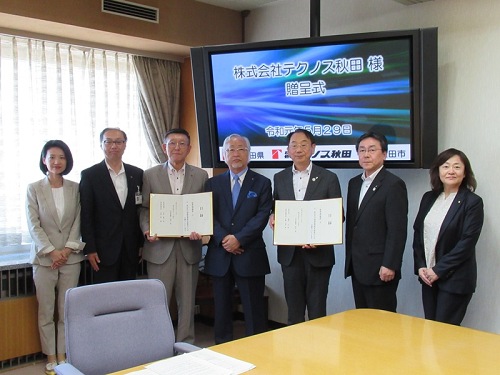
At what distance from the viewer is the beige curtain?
4.99 m

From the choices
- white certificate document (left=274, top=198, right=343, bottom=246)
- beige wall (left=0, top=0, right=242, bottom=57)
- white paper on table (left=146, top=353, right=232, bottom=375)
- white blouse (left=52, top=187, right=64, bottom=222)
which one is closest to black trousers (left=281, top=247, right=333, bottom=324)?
white certificate document (left=274, top=198, right=343, bottom=246)

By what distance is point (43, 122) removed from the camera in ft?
14.4

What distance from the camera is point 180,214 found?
3773 mm

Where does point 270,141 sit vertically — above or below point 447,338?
above

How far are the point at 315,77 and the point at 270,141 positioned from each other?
634 millimetres

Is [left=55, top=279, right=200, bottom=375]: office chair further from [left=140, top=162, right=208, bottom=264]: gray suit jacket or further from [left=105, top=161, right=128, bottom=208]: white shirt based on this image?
[left=105, top=161, right=128, bottom=208]: white shirt

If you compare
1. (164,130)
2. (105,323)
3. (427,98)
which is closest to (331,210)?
(427,98)

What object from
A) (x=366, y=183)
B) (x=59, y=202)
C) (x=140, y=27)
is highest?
(x=140, y=27)

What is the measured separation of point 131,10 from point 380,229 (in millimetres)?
2695

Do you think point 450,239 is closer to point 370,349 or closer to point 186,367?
point 370,349

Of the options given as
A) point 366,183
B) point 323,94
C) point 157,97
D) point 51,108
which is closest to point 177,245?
point 366,183

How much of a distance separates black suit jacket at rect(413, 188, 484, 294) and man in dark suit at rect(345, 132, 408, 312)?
25cm

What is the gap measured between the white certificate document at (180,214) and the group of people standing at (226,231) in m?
0.09

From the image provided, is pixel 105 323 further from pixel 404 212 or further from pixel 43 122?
pixel 43 122
